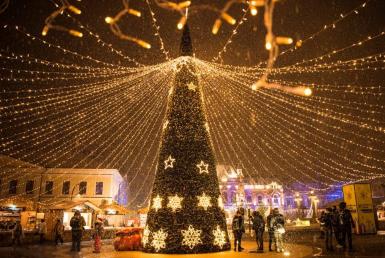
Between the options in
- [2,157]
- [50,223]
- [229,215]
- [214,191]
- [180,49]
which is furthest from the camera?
[229,215]

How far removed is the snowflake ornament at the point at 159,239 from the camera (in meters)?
10.9

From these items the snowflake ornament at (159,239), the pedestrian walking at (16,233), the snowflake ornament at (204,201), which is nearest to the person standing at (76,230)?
the pedestrian walking at (16,233)

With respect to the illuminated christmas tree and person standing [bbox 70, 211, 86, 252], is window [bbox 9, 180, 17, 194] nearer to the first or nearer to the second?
person standing [bbox 70, 211, 86, 252]

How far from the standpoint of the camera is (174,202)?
11.2 meters

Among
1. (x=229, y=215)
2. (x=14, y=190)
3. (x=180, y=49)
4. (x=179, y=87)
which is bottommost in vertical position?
(x=229, y=215)

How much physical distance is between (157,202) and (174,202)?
0.72 m

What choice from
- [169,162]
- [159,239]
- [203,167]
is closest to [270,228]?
[203,167]

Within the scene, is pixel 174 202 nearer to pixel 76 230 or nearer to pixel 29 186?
pixel 76 230

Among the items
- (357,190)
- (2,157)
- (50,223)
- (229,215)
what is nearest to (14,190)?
(2,157)

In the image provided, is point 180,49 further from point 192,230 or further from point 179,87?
point 192,230

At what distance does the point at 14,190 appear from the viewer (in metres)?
38.7

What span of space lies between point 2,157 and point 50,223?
56.2 ft

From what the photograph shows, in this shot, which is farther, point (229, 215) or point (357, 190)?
point (229, 215)

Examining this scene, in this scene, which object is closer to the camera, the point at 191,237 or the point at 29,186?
the point at 191,237
